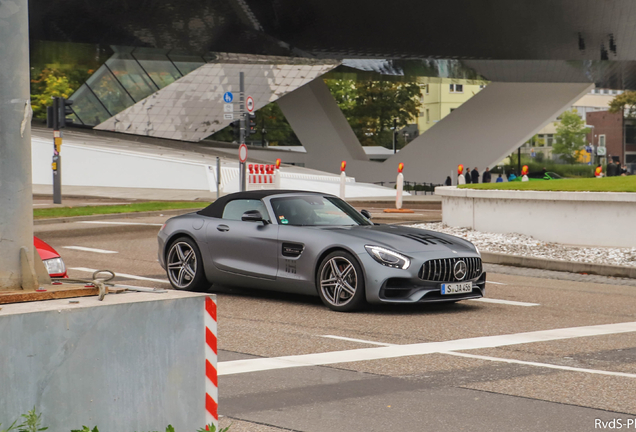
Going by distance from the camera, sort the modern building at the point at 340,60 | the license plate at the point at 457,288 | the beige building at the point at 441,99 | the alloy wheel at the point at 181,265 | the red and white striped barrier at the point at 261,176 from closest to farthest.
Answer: the license plate at the point at 457,288 < the alloy wheel at the point at 181,265 < the red and white striped barrier at the point at 261,176 < the modern building at the point at 340,60 < the beige building at the point at 441,99

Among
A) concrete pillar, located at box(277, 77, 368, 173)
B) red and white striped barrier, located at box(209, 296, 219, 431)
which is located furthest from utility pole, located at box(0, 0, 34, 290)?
concrete pillar, located at box(277, 77, 368, 173)

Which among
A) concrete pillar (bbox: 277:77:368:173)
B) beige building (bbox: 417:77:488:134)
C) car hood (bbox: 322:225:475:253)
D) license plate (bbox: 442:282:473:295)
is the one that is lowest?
license plate (bbox: 442:282:473:295)

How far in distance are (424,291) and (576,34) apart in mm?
33873

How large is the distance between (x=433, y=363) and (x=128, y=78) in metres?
44.4

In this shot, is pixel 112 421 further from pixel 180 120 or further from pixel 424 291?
pixel 180 120

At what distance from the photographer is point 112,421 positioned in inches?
152

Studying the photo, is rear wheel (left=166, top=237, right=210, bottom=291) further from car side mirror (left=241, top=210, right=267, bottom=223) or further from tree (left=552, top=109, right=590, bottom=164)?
tree (left=552, top=109, right=590, bottom=164)

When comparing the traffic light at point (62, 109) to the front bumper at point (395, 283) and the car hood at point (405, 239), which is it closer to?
the car hood at point (405, 239)

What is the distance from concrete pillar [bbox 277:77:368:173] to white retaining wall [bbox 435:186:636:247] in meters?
36.3

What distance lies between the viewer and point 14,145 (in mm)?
4129

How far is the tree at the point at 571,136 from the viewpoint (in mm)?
111312

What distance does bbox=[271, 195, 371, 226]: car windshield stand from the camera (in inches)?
410

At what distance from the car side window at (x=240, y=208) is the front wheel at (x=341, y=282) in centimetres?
125

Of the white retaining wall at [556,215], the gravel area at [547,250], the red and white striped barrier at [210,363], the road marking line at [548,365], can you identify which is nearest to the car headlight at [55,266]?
the road marking line at [548,365]
